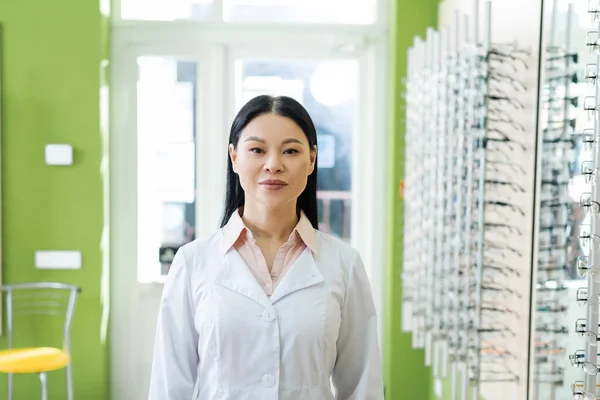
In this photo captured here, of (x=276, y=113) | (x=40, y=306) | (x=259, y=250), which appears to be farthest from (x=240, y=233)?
(x=40, y=306)

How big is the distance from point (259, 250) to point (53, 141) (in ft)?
9.18

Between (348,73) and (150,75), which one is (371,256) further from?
(150,75)

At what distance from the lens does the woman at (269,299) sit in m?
1.43

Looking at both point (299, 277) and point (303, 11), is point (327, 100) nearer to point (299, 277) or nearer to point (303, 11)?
point (303, 11)

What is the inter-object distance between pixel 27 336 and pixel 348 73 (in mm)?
2345

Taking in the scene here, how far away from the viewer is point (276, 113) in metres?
1.47

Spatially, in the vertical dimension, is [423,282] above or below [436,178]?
below

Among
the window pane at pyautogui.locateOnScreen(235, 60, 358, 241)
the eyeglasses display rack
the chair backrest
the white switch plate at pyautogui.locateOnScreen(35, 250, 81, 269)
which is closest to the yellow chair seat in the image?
the chair backrest

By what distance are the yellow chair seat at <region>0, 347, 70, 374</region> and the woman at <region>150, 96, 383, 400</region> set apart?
2.15 m

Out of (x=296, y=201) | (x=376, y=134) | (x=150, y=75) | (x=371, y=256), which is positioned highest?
(x=150, y=75)

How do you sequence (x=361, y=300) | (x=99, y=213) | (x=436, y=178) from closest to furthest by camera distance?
(x=361, y=300) < (x=436, y=178) < (x=99, y=213)

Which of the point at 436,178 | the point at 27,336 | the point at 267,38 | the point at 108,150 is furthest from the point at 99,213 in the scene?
the point at 436,178

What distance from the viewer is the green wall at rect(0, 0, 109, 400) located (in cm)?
395

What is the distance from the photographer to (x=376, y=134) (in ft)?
13.8
